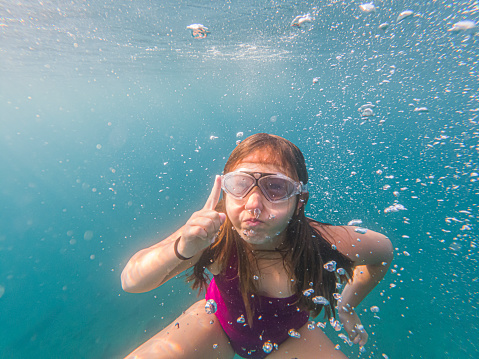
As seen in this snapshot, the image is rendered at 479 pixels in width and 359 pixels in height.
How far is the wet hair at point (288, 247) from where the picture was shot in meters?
2.04

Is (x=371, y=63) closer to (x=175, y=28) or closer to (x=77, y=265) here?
(x=175, y=28)

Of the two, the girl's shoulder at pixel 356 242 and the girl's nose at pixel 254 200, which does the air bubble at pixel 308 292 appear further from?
the girl's nose at pixel 254 200

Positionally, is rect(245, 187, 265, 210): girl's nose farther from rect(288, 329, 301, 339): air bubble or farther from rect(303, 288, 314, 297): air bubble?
rect(288, 329, 301, 339): air bubble

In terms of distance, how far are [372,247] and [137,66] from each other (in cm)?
2616

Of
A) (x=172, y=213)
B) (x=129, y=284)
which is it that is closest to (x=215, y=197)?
(x=129, y=284)

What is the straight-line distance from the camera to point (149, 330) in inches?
237

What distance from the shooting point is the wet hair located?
2039mm

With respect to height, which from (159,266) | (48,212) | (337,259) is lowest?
(48,212)

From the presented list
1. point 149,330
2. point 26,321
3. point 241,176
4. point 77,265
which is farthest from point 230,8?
point 26,321

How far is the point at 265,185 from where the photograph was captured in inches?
72.2

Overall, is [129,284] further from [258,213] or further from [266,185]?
[266,185]

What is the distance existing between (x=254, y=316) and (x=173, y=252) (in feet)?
3.56

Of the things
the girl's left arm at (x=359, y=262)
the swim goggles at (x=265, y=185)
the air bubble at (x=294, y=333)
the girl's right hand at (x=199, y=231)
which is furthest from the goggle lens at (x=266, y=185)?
the air bubble at (x=294, y=333)

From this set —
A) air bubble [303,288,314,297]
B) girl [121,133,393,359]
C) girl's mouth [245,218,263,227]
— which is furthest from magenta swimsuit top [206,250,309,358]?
girl's mouth [245,218,263,227]
